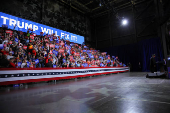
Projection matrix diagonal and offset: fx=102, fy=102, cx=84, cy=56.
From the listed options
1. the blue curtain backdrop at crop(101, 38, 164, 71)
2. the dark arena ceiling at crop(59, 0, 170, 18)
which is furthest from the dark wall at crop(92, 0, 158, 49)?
the blue curtain backdrop at crop(101, 38, 164, 71)

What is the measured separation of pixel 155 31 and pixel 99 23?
9.57m

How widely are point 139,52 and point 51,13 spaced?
14.1m

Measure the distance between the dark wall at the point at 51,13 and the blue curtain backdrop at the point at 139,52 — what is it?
6114 mm

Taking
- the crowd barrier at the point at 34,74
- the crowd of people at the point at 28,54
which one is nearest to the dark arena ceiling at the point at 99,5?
the crowd of people at the point at 28,54

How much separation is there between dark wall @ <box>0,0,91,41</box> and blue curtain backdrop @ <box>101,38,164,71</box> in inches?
241

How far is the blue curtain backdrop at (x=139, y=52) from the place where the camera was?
13.7m

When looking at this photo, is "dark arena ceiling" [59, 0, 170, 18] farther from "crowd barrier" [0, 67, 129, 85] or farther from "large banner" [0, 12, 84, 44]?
"crowd barrier" [0, 67, 129, 85]

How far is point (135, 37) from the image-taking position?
16156mm

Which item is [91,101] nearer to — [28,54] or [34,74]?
[34,74]

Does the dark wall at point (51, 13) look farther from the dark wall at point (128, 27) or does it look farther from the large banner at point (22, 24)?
the dark wall at point (128, 27)

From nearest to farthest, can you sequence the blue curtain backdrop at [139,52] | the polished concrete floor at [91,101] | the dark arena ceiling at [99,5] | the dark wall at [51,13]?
the polished concrete floor at [91,101] < the dark wall at [51,13] < the blue curtain backdrop at [139,52] < the dark arena ceiling at [99,5]

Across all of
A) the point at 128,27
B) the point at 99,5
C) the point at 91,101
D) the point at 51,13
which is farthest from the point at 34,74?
the point at 128,27

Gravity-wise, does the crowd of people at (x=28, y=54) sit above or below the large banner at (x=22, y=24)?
below

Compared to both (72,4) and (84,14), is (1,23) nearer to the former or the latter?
(72,4)
